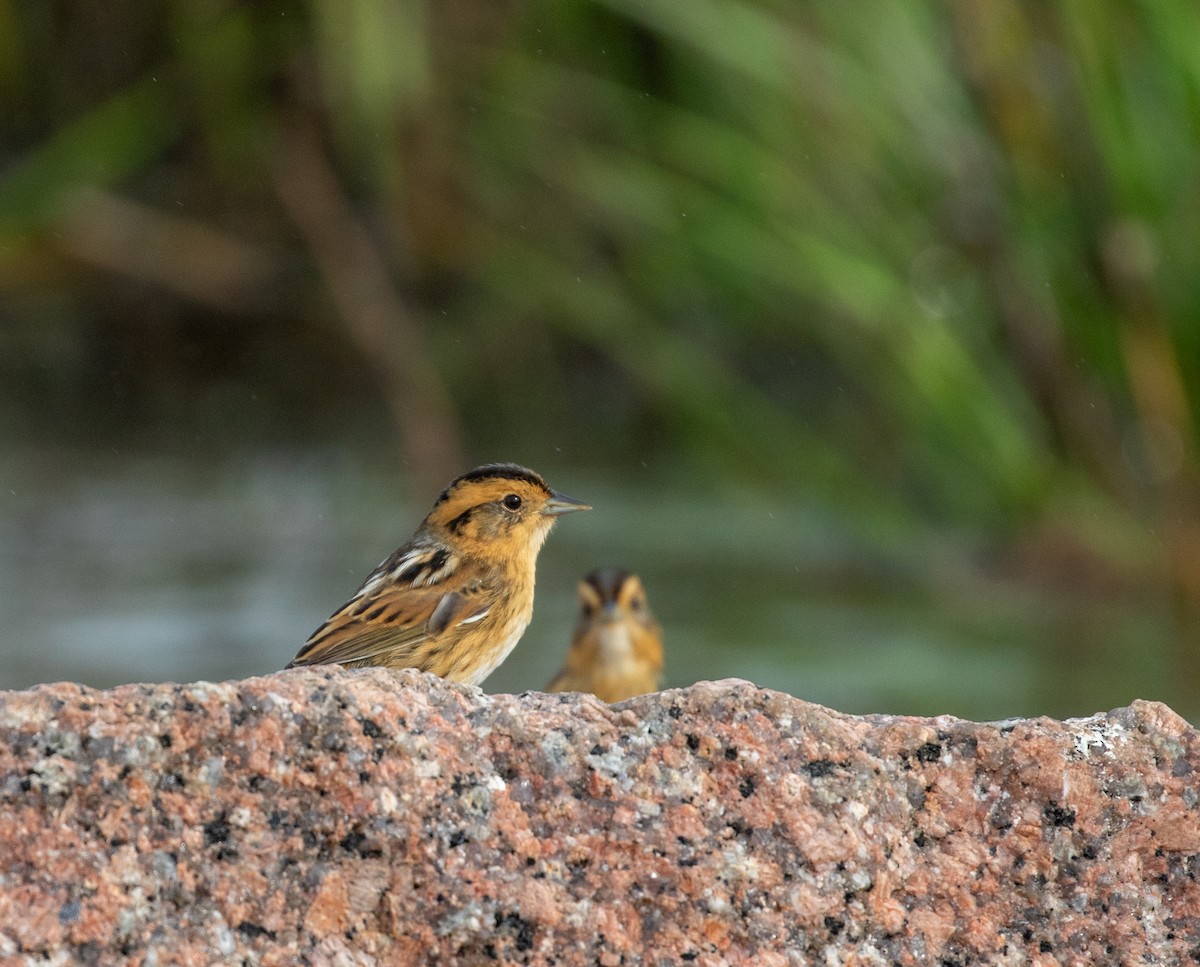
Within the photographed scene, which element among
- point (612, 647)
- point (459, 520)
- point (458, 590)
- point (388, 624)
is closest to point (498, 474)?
point (459, 520)

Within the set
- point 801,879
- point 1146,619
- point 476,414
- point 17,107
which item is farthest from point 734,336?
point 801,879

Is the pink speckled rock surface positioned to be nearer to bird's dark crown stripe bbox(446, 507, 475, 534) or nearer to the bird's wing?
the bird's wing

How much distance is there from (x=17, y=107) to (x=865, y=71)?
465 cm

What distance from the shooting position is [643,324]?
10445mm

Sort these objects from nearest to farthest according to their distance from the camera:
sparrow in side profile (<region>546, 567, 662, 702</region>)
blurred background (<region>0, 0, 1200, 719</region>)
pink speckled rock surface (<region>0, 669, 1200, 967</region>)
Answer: pink speckled rock surface (<region>0, 669, 1200, 967</region>) < sparrow in side profile (<region>546, 567, 662, 702</region>) < blurred background (<region>0, 0, 1200, 719</region>)

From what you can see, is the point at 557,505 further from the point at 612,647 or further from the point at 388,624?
the point at 612,647

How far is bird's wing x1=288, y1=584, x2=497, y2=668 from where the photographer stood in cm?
367

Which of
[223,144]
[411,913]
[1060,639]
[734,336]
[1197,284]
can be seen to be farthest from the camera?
[734,336]

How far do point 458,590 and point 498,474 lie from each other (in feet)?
0.84

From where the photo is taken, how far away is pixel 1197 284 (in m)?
9.06

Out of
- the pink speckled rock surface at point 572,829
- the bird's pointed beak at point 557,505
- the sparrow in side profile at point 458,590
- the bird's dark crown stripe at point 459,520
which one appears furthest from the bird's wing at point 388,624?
the pink speckled rock surface at point 572,829

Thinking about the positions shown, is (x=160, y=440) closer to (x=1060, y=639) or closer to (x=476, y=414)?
(x=476, y=414)

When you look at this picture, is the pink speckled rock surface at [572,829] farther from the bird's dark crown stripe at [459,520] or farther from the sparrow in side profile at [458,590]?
the bird's dark crown stripe at [459,520]

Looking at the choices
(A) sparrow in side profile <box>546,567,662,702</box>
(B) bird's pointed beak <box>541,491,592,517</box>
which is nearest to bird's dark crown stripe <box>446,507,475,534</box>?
(B) bird's pointed beak <box>541,491,592,517</box>
